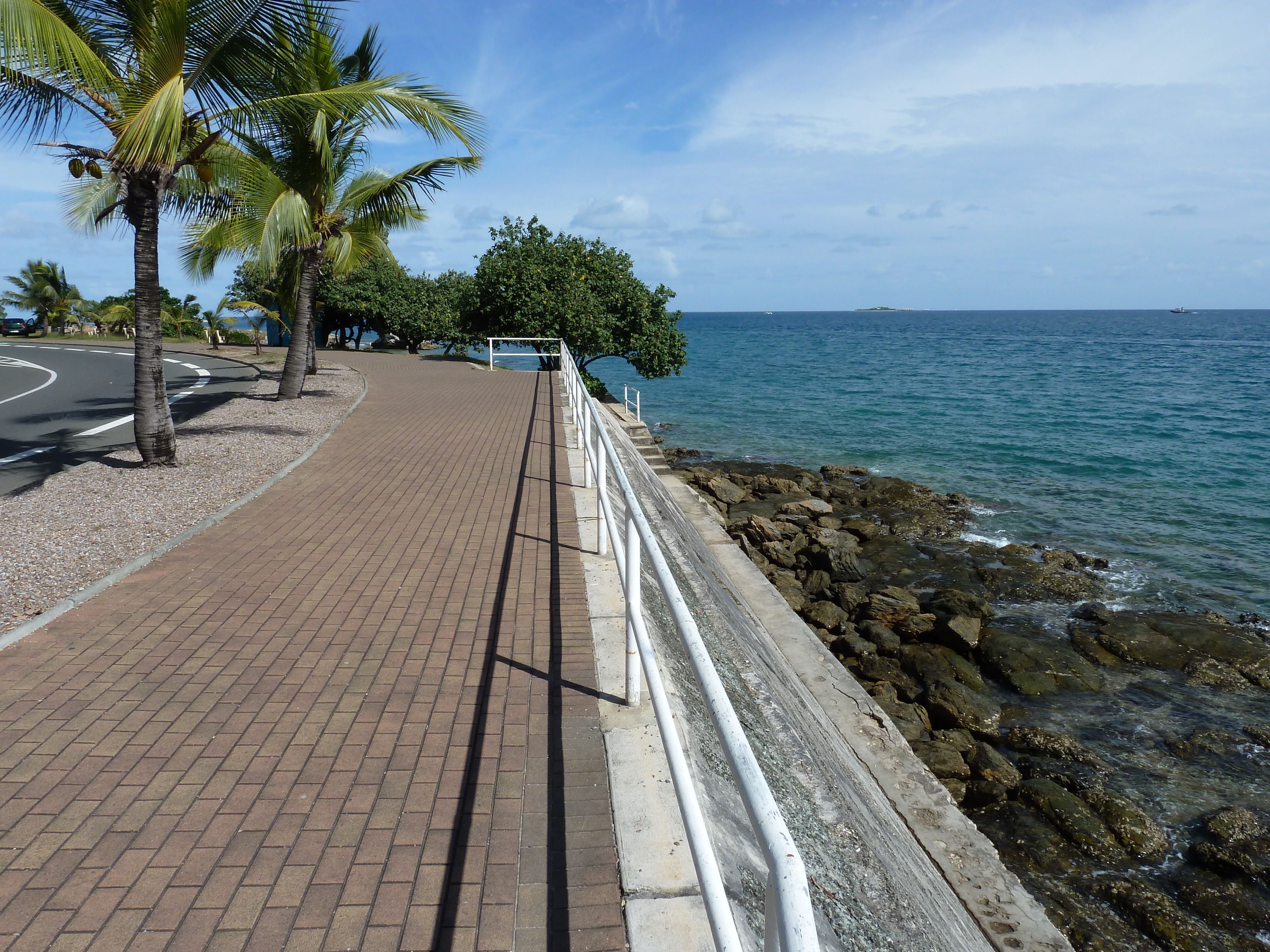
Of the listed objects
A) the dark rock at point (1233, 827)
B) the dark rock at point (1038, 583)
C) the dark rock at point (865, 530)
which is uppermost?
the dark rock at point (865, 530)

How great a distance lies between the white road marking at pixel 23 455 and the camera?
36.5 ft

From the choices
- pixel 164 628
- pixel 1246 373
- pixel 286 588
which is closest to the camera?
pixel 164 628

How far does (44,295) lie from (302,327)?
40.7 meters

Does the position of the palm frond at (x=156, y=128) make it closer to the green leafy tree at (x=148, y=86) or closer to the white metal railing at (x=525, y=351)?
the green leafy tree at (x=148, y=86)

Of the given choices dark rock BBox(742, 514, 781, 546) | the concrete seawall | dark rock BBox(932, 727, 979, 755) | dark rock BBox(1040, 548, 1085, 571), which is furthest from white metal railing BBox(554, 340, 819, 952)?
dark rock BBox(1040, 548, 1085, 571)

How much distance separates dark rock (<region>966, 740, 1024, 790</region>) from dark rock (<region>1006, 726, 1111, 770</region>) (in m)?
0.45

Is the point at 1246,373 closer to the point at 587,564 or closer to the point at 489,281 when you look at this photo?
the point at 489,281

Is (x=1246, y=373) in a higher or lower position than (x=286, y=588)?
higher

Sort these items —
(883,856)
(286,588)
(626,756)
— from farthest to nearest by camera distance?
(286,588)
(883,856)
(626,756)

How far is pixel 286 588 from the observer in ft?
20.2

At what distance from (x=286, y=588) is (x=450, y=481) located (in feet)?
12.1

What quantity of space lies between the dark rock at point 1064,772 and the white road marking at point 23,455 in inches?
527

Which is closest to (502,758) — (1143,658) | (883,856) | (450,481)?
(883,856)

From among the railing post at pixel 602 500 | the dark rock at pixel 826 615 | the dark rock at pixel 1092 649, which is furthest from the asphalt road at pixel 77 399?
the dark rock at pixel 1092 649
